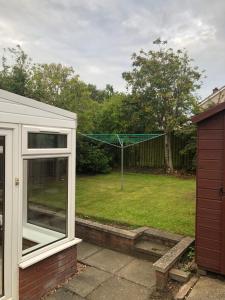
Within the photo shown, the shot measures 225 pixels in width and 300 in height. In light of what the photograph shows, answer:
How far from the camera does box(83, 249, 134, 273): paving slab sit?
14.7ft

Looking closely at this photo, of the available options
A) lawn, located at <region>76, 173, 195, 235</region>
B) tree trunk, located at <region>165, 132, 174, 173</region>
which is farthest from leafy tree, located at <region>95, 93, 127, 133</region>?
lawn, located at <region>76, 173, 195, 235</region>

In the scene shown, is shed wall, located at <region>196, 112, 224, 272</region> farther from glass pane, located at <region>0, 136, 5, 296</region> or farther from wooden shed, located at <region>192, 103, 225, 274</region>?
glass pane, located at <region>0, 136, 5, 296</region>

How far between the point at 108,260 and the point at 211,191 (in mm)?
2165

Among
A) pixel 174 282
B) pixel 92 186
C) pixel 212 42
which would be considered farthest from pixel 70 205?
pixel 212 42

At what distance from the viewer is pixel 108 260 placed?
186 inches

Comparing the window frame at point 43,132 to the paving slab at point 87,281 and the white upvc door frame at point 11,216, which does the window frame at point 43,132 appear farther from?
the paving slab at point 87,281

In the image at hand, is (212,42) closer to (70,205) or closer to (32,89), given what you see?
(32,89)

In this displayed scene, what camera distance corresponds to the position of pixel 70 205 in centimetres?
413

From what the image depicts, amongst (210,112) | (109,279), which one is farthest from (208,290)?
(210,112)

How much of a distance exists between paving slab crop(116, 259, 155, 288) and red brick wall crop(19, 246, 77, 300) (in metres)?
0.80

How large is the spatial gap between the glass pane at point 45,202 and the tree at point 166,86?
934 cm

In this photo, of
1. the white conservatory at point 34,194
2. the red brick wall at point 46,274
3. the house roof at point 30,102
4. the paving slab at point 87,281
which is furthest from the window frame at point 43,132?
the paving slab at point 87,281

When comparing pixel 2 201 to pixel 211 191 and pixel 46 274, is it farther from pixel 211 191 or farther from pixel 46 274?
pixel 211 191

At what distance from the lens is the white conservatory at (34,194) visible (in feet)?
10.6
